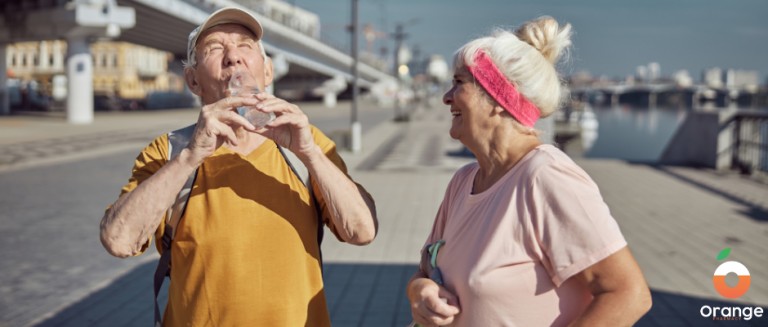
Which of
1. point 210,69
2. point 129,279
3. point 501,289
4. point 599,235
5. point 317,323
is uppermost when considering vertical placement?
point 210,69

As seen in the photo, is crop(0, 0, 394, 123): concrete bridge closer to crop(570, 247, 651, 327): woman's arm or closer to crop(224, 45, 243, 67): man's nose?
crop(224, 45, 243, 67): man's nose

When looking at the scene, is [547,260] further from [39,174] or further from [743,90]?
[743,90]

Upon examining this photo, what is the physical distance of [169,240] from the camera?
2383mm

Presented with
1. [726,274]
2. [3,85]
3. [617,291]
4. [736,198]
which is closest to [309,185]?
[617,291]

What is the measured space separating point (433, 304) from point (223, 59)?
36.7 inches

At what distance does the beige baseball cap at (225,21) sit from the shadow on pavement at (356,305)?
3440 mm

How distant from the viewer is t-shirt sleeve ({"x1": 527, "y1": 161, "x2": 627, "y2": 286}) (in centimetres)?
189

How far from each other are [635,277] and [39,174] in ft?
50.2

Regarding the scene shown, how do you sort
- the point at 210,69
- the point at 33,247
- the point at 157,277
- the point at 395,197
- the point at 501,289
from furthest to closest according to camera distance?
the point at 395,197, the point at 33,247, the point at 157,277, the point at 210,69, the point at 501,289

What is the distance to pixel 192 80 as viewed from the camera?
8.16 feet

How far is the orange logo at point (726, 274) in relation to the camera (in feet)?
21.2

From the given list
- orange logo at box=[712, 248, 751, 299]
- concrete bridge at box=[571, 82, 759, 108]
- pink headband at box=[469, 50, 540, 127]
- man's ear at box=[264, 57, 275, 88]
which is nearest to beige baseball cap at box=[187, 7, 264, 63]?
man's ear at box=[264, 57, 275, 88]

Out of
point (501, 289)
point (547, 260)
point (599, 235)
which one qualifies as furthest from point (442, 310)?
point (599, 235)

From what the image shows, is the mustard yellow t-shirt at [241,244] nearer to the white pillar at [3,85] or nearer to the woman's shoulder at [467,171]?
the woman's shoulder at [467,171]
